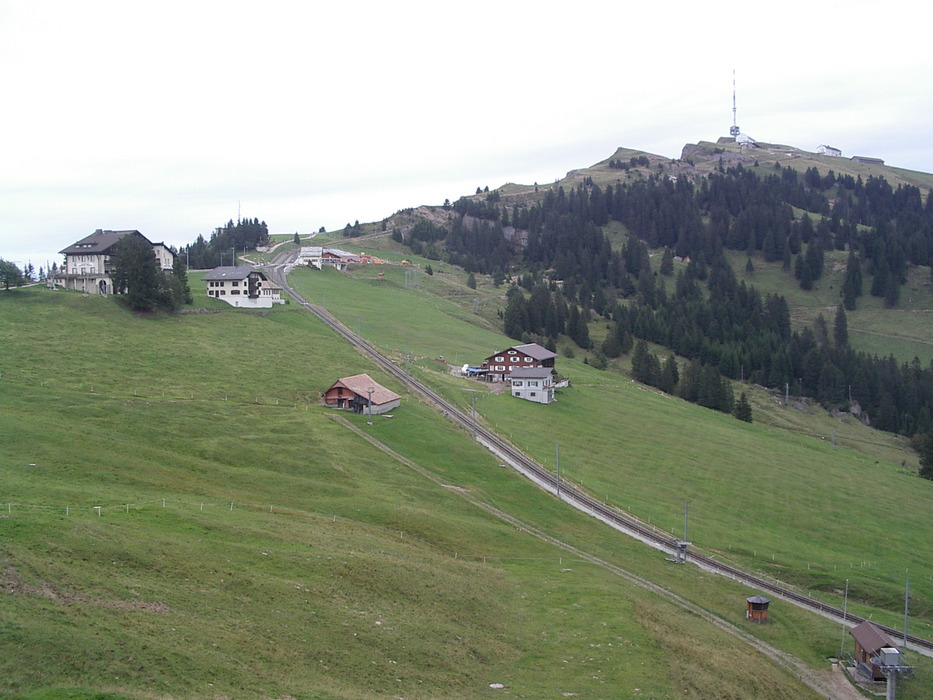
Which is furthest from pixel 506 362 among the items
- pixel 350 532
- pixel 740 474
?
pixel 350 532

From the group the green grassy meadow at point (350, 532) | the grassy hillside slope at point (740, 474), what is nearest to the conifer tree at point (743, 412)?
the grassy hillside slope at point (740, 474)

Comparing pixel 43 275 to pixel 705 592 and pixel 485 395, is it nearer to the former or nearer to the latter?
pixel 485 395

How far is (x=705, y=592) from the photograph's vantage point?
2233 inches

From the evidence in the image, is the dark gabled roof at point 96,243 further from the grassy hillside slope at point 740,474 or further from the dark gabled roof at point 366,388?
the dark gabled roof at point 366,388

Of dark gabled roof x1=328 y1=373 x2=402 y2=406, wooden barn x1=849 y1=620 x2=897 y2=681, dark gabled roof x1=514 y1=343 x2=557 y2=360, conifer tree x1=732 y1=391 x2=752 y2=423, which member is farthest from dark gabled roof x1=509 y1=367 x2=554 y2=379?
wooden barn x1=849 y1=620 x2=897 y2=681

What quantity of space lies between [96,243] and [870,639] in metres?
122

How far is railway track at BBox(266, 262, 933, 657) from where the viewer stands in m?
58.0

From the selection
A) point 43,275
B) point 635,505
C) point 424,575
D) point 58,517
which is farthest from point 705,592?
point 43,275

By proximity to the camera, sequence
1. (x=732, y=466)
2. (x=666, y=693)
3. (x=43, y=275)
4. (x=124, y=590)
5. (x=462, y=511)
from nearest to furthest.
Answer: (x=124, y=590) < (x=666, y=693) < (x=462, y=511) < (x=732, y=466) < (x=43, y=275)

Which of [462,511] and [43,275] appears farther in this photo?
[43,275]

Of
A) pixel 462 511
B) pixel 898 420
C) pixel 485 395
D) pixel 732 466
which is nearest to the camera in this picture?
pixel 462 511

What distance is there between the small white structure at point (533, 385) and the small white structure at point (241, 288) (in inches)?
1872

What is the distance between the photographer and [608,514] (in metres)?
70.9

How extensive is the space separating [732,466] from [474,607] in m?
61.8
